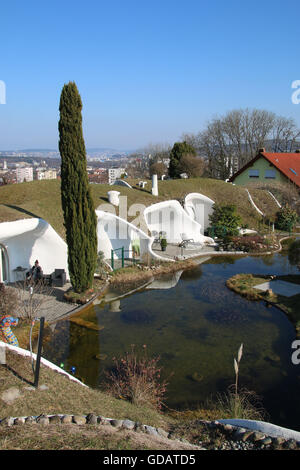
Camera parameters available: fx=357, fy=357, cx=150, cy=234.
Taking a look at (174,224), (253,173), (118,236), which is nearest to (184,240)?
(174,224)

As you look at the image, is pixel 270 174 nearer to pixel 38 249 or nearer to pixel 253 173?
pixel 253 173

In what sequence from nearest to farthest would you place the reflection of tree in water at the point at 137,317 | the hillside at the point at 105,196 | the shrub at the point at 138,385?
the shrub at the point at 138,385 → the reflection of tree in water at the point at 137,317 → the hillside at the point at 105,196

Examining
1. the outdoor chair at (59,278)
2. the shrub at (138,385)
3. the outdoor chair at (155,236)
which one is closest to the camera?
the shrub at (138,385)

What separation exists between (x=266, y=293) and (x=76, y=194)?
294 inches

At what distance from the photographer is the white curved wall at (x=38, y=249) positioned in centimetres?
1332

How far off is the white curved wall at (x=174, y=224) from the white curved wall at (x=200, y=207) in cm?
233

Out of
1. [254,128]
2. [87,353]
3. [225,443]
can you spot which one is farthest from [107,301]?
[254,128]

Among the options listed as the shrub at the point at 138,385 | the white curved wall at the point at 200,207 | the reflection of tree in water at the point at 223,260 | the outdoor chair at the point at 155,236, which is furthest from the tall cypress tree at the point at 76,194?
the white curved wall at the point at 200,207

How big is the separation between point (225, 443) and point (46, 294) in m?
8.42

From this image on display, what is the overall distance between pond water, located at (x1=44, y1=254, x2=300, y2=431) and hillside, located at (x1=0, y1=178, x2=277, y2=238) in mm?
5022

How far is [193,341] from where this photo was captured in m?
9.59

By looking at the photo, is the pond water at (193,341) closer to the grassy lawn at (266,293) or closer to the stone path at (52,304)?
the grassy lawn at (266,293)

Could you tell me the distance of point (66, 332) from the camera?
393 inches

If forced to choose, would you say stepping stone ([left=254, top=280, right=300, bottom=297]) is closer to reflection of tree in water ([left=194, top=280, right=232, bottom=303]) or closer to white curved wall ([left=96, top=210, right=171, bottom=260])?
reflection of tree in water ([left=194, top=280, right=232, bottom=303])
